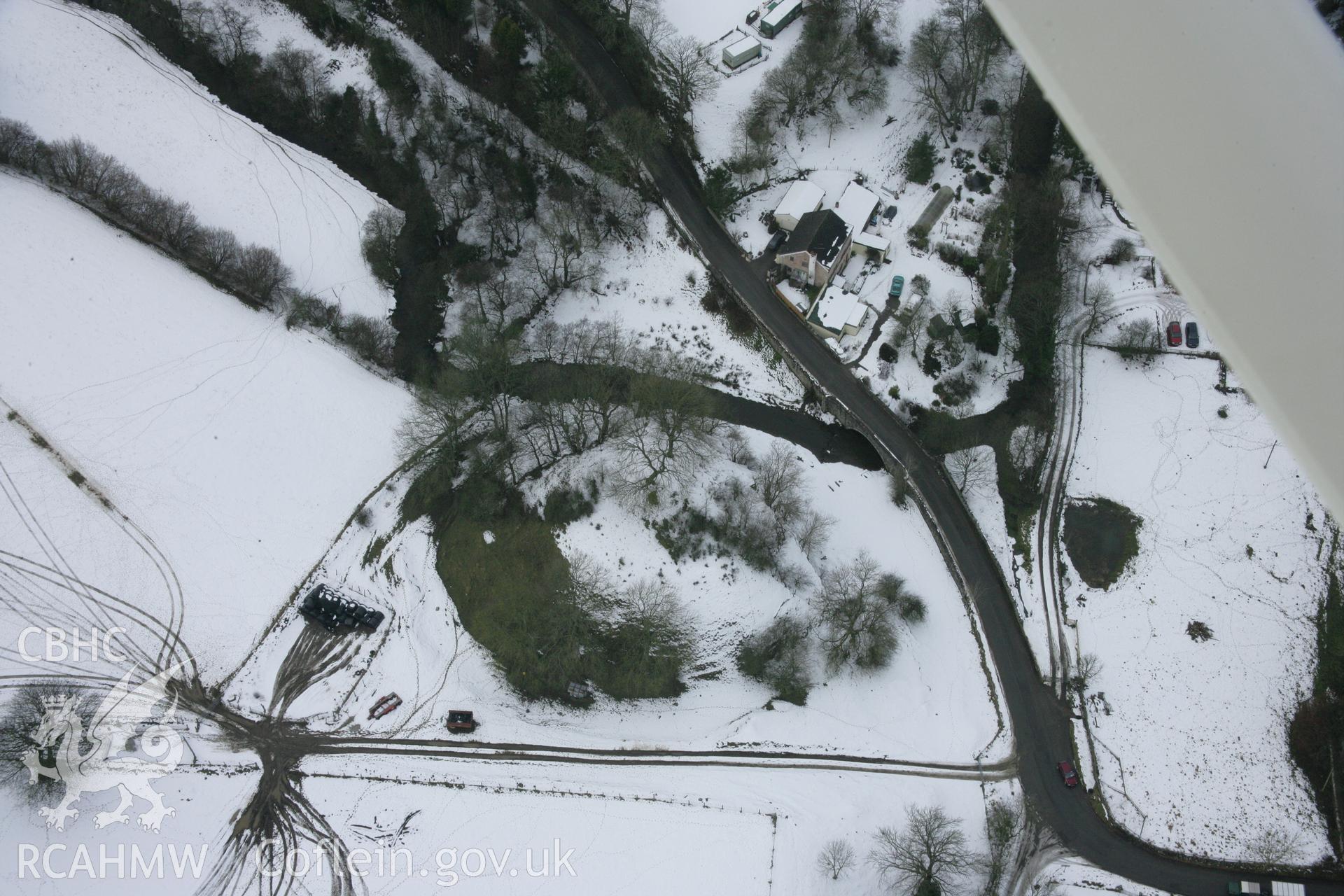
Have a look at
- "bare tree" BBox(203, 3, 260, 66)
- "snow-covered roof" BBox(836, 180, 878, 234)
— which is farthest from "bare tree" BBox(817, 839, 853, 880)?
"bare tree" BBox(203, 3, 260, 66)

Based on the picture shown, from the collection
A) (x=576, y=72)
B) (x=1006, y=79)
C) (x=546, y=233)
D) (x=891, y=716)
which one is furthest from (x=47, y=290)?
(x=1006, y=79)

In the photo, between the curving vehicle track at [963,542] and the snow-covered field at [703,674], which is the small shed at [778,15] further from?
the snow-covered field at [703,674]

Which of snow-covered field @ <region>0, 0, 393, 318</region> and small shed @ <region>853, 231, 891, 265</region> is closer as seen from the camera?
small shed @ <region>853, 231, 891, 265</region>

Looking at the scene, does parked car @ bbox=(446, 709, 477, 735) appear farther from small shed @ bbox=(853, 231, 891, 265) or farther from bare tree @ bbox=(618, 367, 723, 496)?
small shed @ bbox=(853, 231, 891, 265)

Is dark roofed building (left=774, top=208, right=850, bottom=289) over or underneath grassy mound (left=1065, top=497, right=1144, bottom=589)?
over

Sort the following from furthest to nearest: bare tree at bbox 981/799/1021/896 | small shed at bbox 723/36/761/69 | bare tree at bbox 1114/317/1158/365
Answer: small shed at bbox 723/36/761/69 < bare tree at bbox 1114/317/1158/365 < bare tree at bbox 981/799/1021/896

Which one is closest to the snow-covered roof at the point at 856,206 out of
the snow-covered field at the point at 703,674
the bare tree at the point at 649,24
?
the bare tree at the point at 649,24
